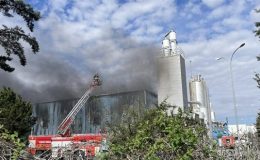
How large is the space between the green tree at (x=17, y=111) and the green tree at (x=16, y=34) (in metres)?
20.4

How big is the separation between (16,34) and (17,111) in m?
22.5

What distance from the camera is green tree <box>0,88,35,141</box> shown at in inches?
1575

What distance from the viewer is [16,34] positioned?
19.8 metres

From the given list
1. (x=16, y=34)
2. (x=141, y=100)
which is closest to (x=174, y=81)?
(x=141, y=100)

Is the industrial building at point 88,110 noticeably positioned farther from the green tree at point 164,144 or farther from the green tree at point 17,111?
the green tree at point 164,144

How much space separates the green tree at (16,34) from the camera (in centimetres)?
1877

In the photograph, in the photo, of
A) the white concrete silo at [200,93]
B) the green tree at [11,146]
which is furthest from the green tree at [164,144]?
the white concrete silo at [200,93]

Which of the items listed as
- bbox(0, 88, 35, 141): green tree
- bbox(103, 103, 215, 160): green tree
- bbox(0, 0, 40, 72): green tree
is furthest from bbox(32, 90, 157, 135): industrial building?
bbox(103, 103, 215, 160): green tree

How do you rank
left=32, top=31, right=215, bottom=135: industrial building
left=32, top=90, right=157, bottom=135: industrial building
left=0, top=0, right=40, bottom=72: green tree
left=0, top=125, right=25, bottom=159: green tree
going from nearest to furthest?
left=0, top=125, right=25, bottom=159: green tree
left=0, top=0, right=40, bottom=72: green tree
left=32, top=31, right=215, bottom=135: industrial building
left=32, top=90, right=157, bottom=135: industrial building

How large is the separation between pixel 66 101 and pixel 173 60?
40.8m

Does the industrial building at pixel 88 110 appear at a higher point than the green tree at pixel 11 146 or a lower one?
higher

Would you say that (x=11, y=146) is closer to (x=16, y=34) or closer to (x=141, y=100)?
(x=16, y=34)

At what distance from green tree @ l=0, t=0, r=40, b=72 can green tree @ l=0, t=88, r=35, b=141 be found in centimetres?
2037

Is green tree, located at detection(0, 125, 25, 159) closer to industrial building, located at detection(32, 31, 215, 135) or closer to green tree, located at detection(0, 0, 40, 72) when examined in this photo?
green tree, located at detection(0, 0, 40, 72)
